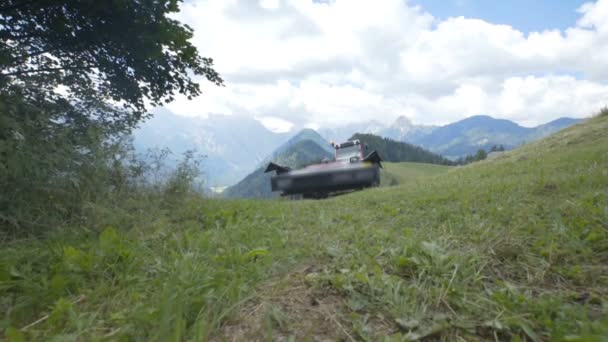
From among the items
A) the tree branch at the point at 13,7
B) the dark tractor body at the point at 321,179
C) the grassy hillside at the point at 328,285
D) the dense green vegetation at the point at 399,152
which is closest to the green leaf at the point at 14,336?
the grassy hillside at the point at 328,285

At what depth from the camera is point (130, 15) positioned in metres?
4.21

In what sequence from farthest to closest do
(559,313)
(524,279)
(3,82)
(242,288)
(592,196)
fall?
(3,82) → (592,196) → (524,279) → (242,288) → (559,313)

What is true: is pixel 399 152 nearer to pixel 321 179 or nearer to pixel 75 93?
pixel 321 179

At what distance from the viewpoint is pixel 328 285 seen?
5.26 ft

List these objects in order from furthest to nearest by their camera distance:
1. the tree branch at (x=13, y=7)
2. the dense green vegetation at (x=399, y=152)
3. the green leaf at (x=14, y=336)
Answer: the dense green vegetation at (x=399, y=152) → the tree branch at (x=13, y=7) → the green leaf at (x=14, y=336)

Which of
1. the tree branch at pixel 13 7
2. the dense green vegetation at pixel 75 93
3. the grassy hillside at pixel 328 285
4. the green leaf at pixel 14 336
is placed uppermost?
the tree branch at pixel 13 7

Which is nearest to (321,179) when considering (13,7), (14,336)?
(13,7)

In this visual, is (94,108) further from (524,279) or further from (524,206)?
(524,206)

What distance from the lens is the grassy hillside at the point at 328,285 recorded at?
1.15 m

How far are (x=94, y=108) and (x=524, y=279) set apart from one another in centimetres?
539

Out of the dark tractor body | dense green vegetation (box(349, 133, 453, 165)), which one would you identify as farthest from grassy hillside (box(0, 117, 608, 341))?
dense green vegetation (box(349, 133, 453, 165))

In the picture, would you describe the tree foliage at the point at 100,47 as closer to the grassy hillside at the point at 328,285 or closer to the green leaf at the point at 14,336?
the grassy hillside at the point at 328,285

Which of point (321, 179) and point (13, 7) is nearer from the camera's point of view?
point (13, 7)

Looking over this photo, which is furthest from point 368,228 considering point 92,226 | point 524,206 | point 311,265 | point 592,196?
point 92,226
